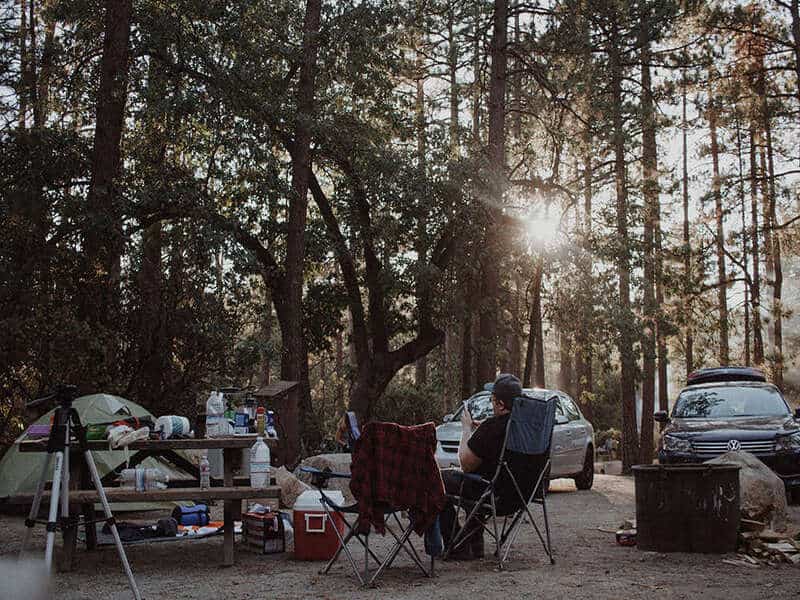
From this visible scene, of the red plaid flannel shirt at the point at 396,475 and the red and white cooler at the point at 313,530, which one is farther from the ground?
the red plaid flannel shirt at the point at 396,475

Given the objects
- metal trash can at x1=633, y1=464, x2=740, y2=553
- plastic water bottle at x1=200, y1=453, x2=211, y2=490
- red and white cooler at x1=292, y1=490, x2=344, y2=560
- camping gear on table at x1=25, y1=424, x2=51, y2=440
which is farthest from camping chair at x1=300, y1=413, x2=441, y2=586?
camping gear on table at x1=25, y1=424, x2=51, y2=440

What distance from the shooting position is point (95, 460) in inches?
431

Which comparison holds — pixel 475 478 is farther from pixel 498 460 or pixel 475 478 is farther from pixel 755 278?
pixel 755 278

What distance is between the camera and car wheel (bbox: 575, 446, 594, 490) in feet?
53.1

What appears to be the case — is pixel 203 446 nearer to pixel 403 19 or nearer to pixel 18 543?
pixel 18 543

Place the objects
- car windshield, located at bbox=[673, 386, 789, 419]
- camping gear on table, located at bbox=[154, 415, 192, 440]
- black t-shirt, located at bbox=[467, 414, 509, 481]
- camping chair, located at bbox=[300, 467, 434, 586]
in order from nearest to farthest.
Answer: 1. camping chair, located at bbox=[300, 467, 434, 586]
2. black t-shirt, located at bbox=[467, 414, 509, 481]
3. camping gear on table, located at bbox=[154, 415, 192, 440]
4. car windshield, located at bbox=[673, 386, 789, 419]

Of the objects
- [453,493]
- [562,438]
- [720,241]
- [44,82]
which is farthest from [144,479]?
[720,241]

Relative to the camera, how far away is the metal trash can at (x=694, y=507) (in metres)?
8.09

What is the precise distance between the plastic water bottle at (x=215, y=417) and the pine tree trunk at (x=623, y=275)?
46.7 ft

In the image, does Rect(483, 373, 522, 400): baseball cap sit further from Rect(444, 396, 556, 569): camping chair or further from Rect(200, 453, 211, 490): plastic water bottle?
Rect(200, 453, 211, 490): plastic water bottle

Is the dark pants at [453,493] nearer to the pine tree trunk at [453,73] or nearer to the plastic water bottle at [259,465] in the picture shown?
the plastic water bottle at [259,465]

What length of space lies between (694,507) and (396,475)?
110 inches

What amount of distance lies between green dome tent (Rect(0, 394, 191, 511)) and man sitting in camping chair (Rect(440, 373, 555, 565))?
4282 millimetres

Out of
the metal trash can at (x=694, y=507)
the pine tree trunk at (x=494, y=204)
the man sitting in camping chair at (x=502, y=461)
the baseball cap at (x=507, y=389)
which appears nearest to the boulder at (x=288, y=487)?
the man sitting in camping chair at (x=502, y=461)
